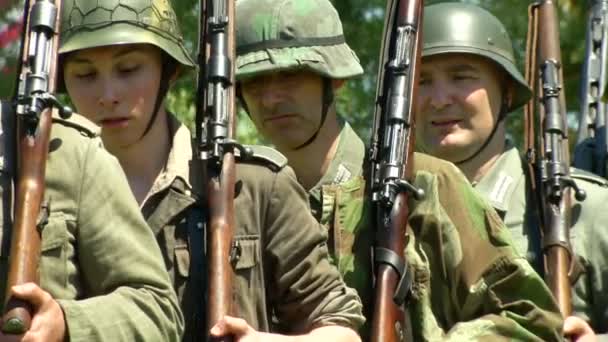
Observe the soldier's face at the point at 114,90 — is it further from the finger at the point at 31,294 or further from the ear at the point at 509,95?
the ear at the point at 509,95

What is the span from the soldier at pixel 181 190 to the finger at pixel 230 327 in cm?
14

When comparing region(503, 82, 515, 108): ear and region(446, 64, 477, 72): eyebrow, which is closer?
region(446, 64, 477, 72): eyebrow

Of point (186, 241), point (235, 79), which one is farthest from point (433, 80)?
point (186, 241)

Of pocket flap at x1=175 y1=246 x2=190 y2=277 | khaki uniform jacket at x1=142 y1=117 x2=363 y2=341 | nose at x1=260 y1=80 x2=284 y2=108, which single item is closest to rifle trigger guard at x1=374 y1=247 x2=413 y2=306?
khaki uniform jacket at x1=142 y1=117 x2=363 y2=341

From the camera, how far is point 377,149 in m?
7.23

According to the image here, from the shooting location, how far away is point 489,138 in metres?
8.37

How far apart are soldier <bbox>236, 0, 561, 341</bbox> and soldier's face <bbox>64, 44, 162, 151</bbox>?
647 mm

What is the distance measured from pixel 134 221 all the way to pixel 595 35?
477 cm

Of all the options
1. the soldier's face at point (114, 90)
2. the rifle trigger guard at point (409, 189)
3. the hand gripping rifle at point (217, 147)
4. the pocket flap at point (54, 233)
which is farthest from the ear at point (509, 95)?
the pocket flap at point (54, 233)

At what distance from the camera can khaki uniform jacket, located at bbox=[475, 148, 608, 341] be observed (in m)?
8.04

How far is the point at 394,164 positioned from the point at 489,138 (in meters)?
1.39

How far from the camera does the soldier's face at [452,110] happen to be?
26.9ft

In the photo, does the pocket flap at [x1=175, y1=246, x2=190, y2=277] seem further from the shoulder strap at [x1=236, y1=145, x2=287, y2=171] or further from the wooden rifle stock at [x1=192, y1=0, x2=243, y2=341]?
the shoulder strap at [x1=236, y1=145, x2=287, y2=171]

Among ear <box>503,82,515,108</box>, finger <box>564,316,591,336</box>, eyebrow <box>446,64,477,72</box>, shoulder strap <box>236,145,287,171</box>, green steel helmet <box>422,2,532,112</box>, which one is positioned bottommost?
finger <box>564,316,591,336</box>
